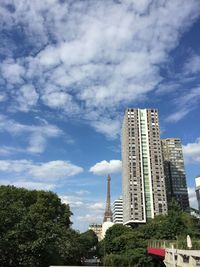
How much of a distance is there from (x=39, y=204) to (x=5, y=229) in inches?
1107

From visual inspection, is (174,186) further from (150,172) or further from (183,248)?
(183,248)

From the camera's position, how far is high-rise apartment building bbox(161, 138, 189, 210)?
6070 inches

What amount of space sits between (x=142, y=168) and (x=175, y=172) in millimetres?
37521

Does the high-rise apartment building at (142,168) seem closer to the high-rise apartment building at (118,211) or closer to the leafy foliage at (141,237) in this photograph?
the leafy foliage at (141,237)

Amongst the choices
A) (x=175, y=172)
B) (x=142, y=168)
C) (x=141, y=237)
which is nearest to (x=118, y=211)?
(x=175, y=172)

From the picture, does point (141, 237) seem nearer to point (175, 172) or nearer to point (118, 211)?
point (175, 172)

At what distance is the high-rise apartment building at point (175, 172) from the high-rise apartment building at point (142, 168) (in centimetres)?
2954

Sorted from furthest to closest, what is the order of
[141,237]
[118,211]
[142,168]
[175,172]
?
1. [118,211]
2. [175,172]
3. [142,168]
4. [141,237]

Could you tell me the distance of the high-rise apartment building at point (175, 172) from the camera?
15419 cm

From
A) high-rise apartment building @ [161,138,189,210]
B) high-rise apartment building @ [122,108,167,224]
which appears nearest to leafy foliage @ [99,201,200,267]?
high-rise apartment building @ [122,108,167,224]

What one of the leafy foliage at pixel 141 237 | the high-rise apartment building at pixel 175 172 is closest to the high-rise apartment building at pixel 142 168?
the leafy foliage at pixel 141 237

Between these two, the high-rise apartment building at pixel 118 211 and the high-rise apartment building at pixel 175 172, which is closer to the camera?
the high-rise apartment building at pixel 175 172

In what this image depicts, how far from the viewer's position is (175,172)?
158125 mm

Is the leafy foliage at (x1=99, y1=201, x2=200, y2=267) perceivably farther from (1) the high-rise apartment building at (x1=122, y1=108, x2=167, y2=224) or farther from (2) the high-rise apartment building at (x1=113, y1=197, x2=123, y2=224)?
(2) the high-rise apartment building at (x1=113, y1=197, x2=123, y2=224)
